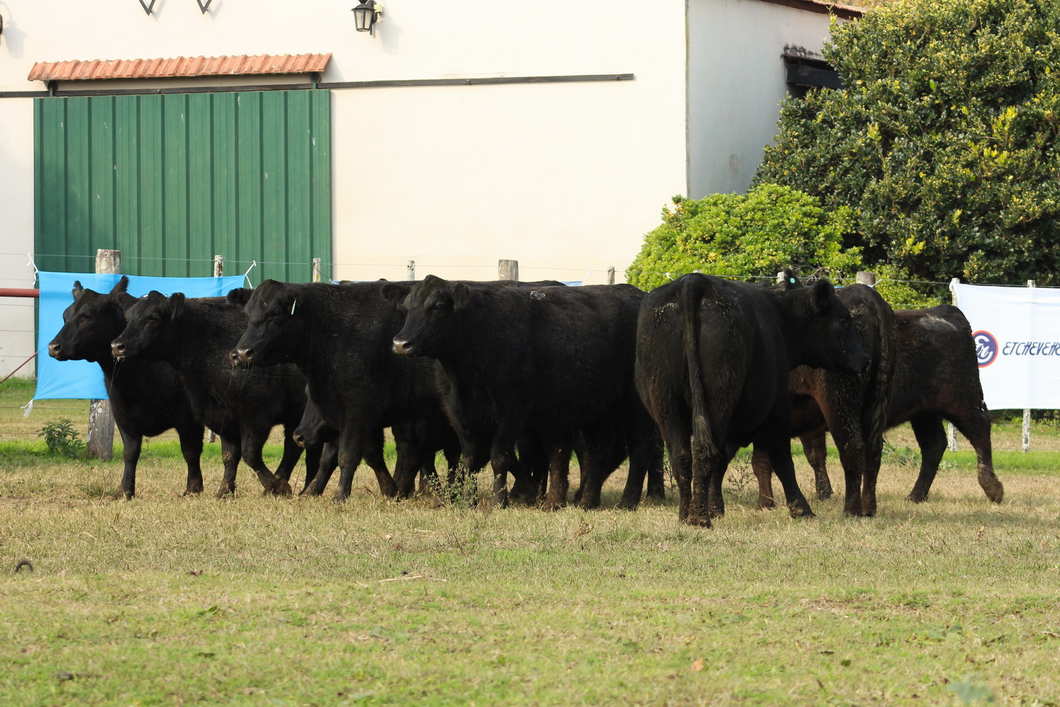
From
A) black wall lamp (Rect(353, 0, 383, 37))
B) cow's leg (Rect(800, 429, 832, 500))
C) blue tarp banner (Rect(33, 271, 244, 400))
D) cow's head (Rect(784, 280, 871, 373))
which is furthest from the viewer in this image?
black wall lamp (Rect(353, 0, 383, 37))

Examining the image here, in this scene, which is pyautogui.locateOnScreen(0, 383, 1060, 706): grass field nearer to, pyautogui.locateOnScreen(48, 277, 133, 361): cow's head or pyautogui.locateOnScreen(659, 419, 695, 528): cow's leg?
pyautogui.locateOnScreen(659, 419, 695, 528): cow's leg

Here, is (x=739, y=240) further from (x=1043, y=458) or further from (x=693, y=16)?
(x=1043, y=458)

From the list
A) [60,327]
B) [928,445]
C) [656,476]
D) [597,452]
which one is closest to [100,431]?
[60,327]

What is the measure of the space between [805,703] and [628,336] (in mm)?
6663

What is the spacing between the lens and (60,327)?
1417 centimetres

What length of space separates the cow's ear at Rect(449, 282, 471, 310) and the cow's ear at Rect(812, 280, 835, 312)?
2.72m

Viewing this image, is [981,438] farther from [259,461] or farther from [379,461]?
[259,461]

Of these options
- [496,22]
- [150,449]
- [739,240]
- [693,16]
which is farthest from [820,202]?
[150,449]

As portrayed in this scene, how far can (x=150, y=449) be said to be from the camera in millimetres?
15750

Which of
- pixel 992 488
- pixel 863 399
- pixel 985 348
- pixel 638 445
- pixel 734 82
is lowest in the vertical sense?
pixel 992 488

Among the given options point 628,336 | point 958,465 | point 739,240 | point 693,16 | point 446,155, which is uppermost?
point 693,16

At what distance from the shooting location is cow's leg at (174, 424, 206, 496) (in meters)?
11.8

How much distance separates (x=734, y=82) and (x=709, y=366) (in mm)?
15887

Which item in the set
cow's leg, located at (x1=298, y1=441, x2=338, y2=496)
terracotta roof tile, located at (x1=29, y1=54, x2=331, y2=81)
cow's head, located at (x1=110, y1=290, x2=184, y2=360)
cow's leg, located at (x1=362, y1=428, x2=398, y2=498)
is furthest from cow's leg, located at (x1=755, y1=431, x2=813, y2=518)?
terracotta roof tile, located at (x1=29, y1=54, x2=331, y2=81)
